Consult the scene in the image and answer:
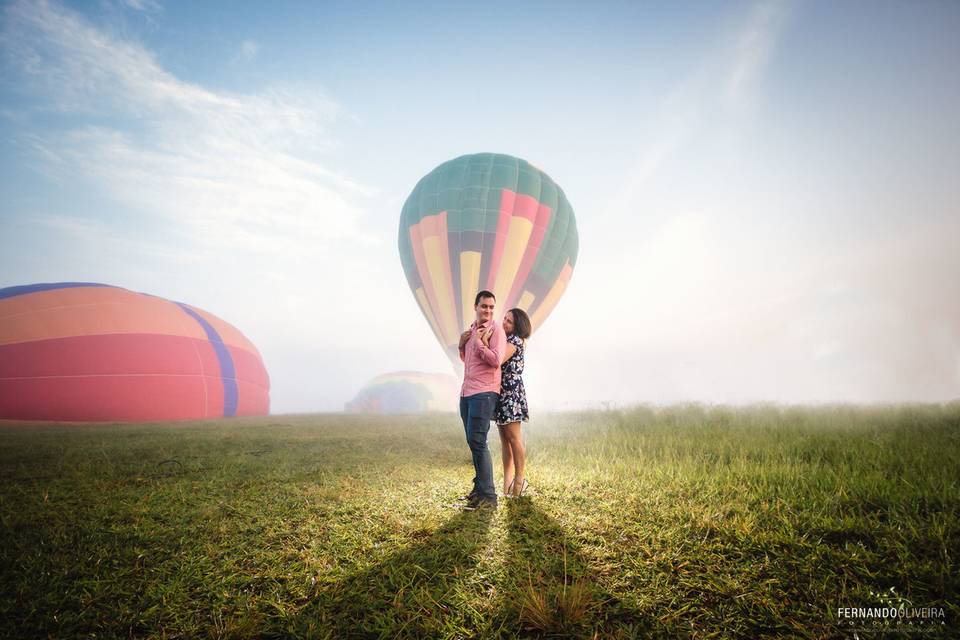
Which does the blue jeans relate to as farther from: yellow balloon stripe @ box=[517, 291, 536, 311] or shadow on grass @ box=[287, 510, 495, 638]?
yellow balloon stripe @ box=[517, 291, 536, 311]

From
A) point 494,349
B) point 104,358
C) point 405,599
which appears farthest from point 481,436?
point 104,358

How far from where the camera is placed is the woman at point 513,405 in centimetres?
376

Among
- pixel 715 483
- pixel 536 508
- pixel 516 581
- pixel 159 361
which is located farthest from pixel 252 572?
pixel 159 361

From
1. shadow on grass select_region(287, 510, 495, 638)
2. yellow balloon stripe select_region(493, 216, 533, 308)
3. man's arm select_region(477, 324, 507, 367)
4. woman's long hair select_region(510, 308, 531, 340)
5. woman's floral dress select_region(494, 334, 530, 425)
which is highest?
yellow balloon stripe select_region(493, 216, 533, 308)

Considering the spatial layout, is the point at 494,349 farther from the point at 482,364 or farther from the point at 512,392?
the point at 512,392

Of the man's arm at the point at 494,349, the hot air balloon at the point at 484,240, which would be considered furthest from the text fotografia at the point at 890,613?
the hot air balloon at the point at 484,240

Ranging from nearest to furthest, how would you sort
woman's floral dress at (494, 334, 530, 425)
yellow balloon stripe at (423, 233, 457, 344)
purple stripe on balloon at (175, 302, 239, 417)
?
1. woman's floral dress at (494, 334, 530, 425)
2. yellow balloon stripe at (423, 233, 457, 344)
3. purple stripe on balloon at (175, 302, 239, 417)

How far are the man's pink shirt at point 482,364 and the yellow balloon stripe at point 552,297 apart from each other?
938 cm

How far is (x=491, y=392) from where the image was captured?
142 inches

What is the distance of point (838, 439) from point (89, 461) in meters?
9.90

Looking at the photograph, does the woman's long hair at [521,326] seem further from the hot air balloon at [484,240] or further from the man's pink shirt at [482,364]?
the hot air balloon at [484,240]

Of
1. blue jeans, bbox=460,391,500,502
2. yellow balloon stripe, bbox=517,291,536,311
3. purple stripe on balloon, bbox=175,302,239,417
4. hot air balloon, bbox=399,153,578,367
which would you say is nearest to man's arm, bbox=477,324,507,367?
blue jeans, bbox=460,391,500,502

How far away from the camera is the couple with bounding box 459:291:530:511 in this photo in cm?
348

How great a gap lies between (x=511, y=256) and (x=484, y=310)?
8.81 meters
